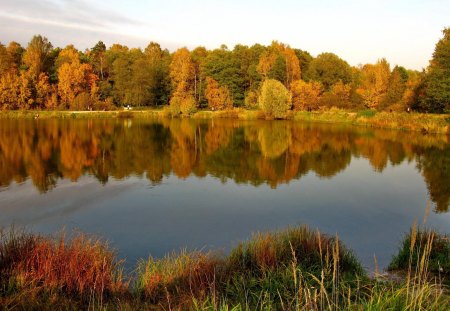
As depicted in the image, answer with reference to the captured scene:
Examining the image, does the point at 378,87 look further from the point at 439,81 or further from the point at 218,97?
the point at 218,97

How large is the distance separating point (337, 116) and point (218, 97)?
2476cm

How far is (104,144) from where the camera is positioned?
30.5 meters

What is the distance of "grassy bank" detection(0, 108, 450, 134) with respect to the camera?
41.2 metres

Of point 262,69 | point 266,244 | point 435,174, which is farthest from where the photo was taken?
point 262,69

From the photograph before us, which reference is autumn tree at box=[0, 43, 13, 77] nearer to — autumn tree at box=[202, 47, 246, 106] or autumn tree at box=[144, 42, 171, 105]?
autumn tree at box=[144, 42, 171, 105]

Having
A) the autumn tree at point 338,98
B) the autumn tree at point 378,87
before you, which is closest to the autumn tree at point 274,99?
the autumn tree at point 338,98

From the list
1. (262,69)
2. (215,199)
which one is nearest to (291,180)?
(215,199)

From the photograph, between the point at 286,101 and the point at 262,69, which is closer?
the point at 286,101

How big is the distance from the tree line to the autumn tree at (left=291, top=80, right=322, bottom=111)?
17cm

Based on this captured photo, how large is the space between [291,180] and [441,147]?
56.6ft

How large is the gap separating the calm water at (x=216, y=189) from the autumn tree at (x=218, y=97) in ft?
134

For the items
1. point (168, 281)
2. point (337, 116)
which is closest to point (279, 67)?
point (337, 116)

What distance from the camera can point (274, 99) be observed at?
58.3 metres

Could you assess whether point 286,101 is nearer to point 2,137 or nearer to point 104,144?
point 104,144
